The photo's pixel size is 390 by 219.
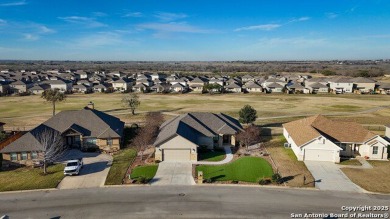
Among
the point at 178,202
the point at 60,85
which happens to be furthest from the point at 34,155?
the point at 60,85

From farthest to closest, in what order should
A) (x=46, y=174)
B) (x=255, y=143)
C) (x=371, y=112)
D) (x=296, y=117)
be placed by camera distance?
(x=371, y=112) < (x=296, y=117) < (x=255, y=143) < (x=46, y=174)

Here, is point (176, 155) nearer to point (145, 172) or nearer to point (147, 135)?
point (145, 172)

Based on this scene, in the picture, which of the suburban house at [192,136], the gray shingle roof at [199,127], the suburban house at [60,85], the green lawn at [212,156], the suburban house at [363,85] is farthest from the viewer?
the suburban house at [60,85]

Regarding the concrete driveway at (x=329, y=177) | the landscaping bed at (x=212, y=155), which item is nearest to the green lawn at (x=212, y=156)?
the landscaping bed at (x=212, y=155)

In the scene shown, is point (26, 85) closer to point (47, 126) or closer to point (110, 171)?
point (47, 126)

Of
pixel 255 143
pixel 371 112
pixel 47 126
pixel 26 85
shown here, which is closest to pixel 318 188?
pixel 255 143

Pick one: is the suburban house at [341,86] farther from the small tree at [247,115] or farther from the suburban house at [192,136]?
the suburban house at [192,136]
